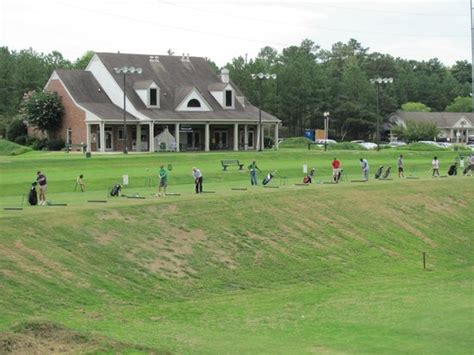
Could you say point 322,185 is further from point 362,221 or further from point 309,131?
point 309,131

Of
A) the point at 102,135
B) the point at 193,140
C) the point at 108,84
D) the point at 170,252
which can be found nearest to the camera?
the point at 170,252

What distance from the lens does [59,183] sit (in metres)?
49.1

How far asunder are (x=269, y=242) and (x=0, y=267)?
560 inches

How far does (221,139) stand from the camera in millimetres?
91375

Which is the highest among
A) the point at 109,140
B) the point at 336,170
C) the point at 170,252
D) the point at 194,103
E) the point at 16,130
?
the point at 194,103

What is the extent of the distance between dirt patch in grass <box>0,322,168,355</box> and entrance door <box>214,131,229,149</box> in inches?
2812

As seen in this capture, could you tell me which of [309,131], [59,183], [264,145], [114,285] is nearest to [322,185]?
[59,183]

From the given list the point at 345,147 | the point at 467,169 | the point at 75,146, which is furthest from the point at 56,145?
the point at 467,169

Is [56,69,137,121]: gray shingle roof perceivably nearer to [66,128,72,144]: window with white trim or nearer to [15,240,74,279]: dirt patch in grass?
[66,128,72,144]: window with white trim

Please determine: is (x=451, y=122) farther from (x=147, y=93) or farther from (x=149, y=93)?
(x=147, y=93)

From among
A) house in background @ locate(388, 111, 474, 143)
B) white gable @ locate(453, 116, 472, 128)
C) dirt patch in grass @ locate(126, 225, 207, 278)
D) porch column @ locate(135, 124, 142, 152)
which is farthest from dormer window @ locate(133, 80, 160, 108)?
white gable @ locate(453, 116, 472, 128)

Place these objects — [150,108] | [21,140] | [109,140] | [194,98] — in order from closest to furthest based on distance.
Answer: [109,140]
[150,108]
[194,98]
[21,140]

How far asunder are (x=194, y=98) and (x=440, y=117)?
66.2 m

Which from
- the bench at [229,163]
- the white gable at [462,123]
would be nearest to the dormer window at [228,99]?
the bench at [229,163]
